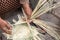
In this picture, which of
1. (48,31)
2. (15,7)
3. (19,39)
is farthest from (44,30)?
(15,7)

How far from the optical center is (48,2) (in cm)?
82

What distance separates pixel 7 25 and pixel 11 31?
84mm

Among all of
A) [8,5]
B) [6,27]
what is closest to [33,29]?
[6,27]

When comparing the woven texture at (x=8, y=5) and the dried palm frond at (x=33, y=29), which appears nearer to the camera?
the dried palm frond at (x=33, y=29)

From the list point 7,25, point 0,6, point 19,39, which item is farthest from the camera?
point 0,6

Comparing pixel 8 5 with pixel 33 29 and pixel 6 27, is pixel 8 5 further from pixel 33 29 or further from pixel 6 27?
pixel 33 29

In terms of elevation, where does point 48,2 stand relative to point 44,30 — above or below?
above

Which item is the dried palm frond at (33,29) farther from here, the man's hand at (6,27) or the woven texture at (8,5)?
the woven texture at (8,5)

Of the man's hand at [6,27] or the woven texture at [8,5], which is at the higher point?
the woven texture at [8,5]

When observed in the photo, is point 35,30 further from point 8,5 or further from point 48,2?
point 8,5

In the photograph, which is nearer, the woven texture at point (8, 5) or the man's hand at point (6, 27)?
the man's hand at point (6, 27)

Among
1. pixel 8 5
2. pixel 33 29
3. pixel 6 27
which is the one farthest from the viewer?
pixel 8 5

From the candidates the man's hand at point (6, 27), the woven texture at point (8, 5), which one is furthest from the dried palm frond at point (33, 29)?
the woven texture at point (8, 5)

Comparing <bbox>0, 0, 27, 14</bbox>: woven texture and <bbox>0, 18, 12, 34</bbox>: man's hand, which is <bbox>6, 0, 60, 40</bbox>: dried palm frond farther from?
<bbox>0, 0, 27, 14</bbox>: woven texture
